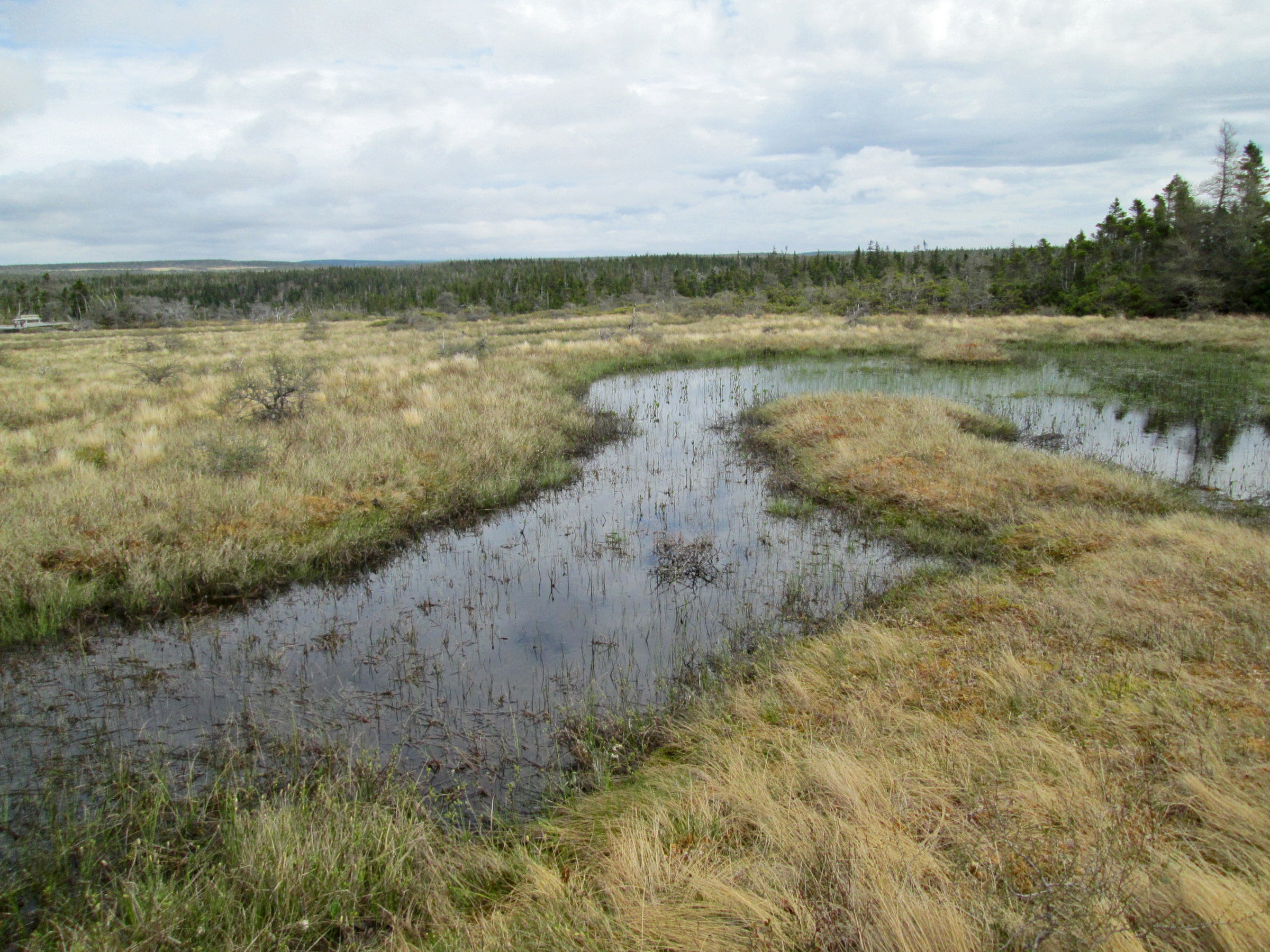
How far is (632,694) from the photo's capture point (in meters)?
5.53

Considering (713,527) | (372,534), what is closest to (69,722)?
(372,534)

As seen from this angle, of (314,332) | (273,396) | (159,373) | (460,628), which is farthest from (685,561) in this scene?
(314,332)

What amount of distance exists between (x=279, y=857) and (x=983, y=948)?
10.7 ft

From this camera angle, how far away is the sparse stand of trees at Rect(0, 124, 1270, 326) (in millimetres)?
35156

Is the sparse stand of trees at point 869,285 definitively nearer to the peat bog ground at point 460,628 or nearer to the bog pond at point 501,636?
the peat bog ground at point 460,628

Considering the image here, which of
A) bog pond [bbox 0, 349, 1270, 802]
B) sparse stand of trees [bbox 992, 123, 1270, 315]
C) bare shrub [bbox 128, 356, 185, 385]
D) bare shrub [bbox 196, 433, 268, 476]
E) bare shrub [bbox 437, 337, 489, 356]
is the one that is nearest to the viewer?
bog pond [bbox 0, 349, 1270, 802]

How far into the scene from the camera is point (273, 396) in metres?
14.5

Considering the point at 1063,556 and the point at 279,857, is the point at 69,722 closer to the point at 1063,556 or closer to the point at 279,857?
the point at 279,857

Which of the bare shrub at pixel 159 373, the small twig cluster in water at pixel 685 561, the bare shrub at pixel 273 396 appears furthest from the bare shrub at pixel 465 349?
the small twig cluster in water at pixel 685 561

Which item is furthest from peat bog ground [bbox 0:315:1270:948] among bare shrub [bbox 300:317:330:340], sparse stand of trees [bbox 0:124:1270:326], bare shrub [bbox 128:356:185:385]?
sparse stand of trees [bbox 0:124:1270:326]

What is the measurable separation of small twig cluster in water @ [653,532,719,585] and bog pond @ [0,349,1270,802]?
0.03 metres

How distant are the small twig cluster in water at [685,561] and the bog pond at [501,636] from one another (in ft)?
0.11

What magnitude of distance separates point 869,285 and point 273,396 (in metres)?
57.6

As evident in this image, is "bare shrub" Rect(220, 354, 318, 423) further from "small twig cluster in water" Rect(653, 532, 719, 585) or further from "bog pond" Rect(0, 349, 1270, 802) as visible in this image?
"small twig cluster in water" Rect(653, 532, 719, 585)
